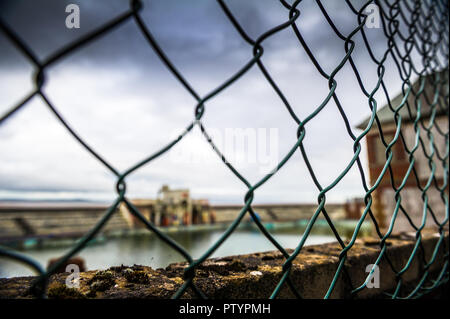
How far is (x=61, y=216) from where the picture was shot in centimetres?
2134

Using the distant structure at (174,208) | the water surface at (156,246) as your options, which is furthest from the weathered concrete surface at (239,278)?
the distant structure at (174,208)

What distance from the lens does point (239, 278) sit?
0.51 m

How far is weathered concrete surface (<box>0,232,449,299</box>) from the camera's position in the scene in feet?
1.35

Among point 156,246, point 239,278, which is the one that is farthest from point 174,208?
point 239,278

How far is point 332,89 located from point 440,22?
124cm

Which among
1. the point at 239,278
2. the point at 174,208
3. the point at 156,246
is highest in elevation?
the point at 174,208

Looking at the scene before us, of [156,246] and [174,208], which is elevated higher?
[174,208]

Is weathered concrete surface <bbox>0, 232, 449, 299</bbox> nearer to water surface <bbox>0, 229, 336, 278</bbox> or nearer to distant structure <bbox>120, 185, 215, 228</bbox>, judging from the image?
water surface <bbox>0, 229, 336, 278</bbox>

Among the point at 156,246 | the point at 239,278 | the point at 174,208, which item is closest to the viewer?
the point at 239,278

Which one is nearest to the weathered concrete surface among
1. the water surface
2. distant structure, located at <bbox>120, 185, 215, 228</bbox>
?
the water surface

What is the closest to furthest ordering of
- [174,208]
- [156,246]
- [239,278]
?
1. [239,278]
2. [156,246]
3. [174,208]

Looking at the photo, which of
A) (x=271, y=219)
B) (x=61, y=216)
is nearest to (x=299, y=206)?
(x=271, y=219)

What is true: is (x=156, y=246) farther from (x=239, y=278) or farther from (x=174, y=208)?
(x=239, y=278)

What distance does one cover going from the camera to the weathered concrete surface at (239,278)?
41cm
